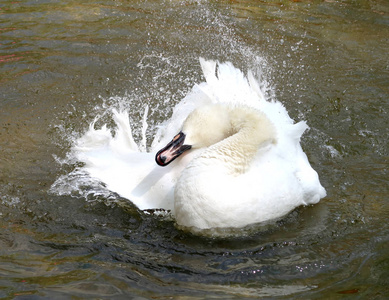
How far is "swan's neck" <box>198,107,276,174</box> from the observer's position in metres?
4.23

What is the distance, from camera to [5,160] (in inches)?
215

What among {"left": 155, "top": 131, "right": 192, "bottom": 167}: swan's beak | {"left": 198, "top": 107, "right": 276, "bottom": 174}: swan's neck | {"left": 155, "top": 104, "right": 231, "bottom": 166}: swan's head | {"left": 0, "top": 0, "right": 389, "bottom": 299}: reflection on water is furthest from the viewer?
{"left": 155, "top": 104, "right": 231, "bottom": 166}: swan's head

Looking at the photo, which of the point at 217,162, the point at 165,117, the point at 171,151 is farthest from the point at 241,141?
the point at 165,117

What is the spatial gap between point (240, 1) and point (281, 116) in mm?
5475

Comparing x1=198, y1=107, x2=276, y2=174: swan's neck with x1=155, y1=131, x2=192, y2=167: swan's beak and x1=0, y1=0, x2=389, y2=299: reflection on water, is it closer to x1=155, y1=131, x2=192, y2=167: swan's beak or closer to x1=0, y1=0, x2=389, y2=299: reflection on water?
x1=155, y1=131, x2=192, y2=167: swan's beak

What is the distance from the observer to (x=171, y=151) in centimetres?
446

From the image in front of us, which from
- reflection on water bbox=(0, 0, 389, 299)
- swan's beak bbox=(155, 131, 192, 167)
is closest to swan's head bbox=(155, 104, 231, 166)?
swan's beak bbox=(155, 131, 192, 167)

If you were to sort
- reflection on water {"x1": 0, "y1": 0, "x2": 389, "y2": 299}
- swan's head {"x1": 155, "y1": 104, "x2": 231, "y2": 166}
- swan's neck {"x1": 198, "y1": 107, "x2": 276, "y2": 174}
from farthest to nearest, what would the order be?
swan's head {"x1": 155, "y1": 104, "x2": 231, "y2": 166} → swan's neck {"x1": 198, "y1": 107, "x2": 276, "y2": 174} → reflection on water {"x1": 0, "y1": 0, "x2": 389, "y2": 299}

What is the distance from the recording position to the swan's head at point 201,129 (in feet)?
14.9

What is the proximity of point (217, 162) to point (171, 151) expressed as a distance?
48cm

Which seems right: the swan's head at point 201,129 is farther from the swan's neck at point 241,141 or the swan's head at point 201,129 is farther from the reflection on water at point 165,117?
the reflection on water at point 165,117

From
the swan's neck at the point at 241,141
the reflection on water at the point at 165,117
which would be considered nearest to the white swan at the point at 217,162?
the swan's neck at the point at 241,141

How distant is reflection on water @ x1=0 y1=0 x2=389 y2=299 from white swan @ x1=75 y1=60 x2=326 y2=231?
238 mm

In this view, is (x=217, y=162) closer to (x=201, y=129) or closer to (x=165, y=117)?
(x=201, y=129)
